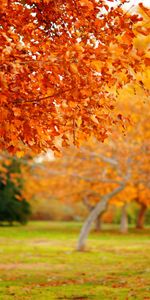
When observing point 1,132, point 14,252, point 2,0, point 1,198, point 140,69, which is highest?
point 2,0

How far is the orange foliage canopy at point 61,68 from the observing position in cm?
748

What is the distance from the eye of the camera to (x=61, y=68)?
23.7 ft

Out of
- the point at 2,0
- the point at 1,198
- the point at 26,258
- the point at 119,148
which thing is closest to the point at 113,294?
the point at 2,0

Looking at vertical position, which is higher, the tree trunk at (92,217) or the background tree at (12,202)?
the tree trunk at (92,217)

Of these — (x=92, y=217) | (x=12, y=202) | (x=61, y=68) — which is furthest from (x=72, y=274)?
(x=12, y=202)

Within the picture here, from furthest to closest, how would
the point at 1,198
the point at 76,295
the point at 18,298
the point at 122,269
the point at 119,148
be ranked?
1. the point at 1,198
2. the point at 119,148
3. the point at 122,269
4. the point at 76,295
5. the point at 18,298

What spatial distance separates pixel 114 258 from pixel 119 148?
15.8ft

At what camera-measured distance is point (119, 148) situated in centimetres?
2552

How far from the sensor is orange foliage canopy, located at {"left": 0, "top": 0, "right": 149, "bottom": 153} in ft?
24.5

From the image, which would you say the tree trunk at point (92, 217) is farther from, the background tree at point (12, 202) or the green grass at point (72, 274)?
the background tree at point (12, 202)

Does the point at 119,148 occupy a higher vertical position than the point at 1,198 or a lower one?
higher

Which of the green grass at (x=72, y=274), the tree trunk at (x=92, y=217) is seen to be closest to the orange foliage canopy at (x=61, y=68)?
the green grass at (x=72, y=274)

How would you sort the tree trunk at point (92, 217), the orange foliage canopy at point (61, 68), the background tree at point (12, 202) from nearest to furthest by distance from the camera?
the orange foliage canopy at point (61, 68) < the tree trunk at point (92, 217) < the background tree at point (12, 202)

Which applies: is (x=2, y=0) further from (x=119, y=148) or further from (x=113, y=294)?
(x=119, y=148)
